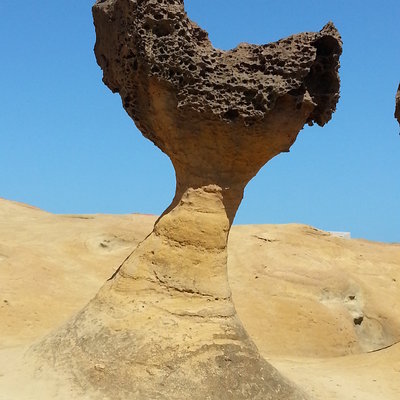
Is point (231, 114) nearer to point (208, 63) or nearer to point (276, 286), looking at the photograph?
point (208, 63)

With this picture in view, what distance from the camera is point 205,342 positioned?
5316 mm

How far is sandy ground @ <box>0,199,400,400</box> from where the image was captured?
8453 mm

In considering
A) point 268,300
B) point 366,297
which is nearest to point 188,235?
point 268,300

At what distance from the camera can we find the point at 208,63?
571 cm

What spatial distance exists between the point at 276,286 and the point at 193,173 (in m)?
5.67

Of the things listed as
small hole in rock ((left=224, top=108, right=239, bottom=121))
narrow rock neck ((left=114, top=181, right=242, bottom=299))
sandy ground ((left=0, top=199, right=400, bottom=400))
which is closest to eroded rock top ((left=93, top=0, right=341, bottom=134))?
small hole in rock ((left=224, top=108, right=239, bottom=121))

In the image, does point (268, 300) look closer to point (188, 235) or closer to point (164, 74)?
point (188, 235)

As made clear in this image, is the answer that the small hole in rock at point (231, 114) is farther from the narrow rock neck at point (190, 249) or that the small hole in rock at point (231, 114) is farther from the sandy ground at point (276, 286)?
the sandy ground at point (276, 286)

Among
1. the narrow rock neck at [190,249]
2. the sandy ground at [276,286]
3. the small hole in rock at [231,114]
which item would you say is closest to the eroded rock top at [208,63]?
the small hole in rock at [231,114]

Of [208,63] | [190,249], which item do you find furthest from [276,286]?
[208,63]

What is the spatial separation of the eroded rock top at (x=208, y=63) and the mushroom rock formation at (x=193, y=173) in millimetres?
10

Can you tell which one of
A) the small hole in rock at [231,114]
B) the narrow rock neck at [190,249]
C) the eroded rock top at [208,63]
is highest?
the eroded rock top at [208,63]

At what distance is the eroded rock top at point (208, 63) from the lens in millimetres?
5668

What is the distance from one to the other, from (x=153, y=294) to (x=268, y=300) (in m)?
5.41
